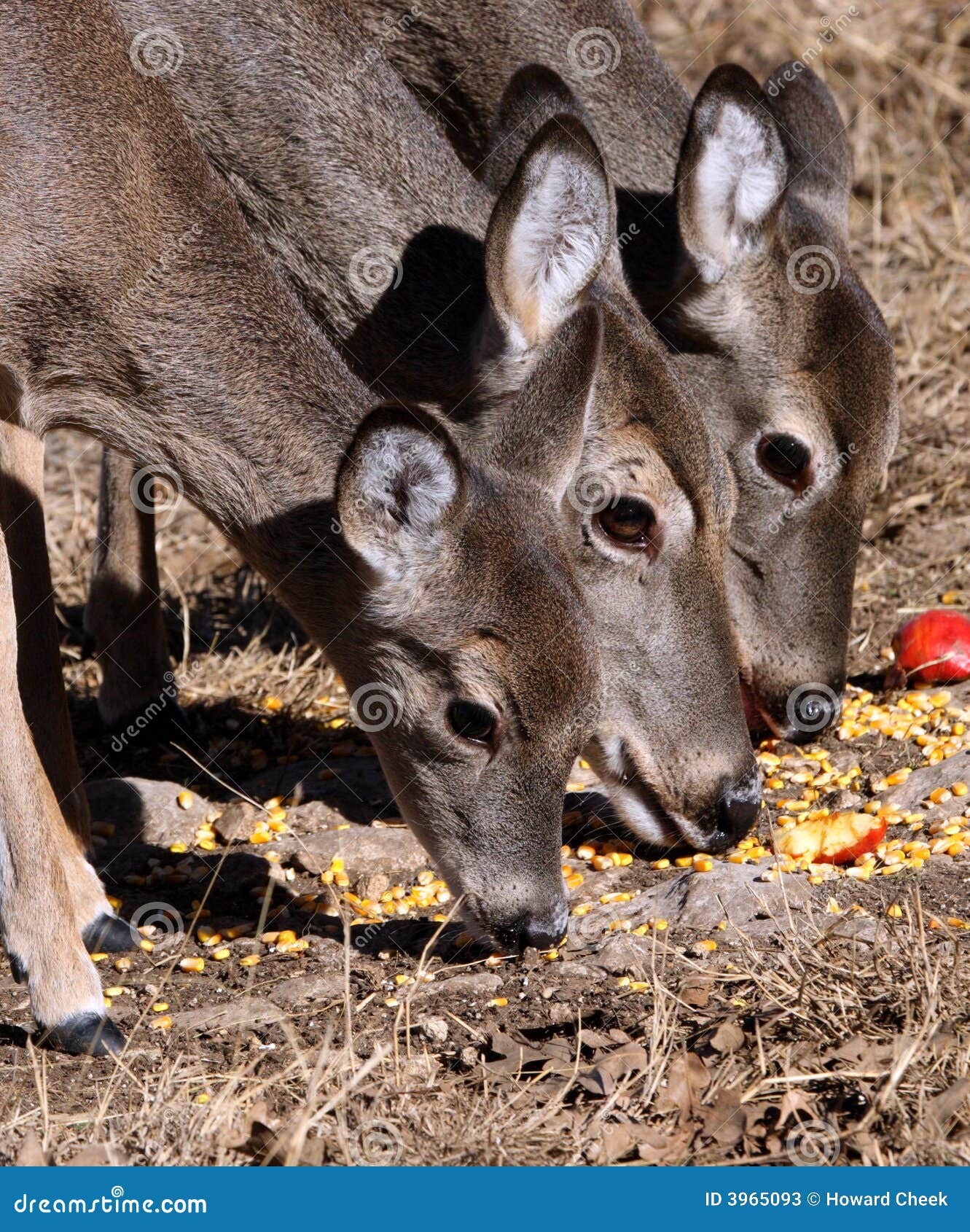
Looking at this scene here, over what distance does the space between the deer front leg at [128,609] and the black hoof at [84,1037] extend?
260 cm

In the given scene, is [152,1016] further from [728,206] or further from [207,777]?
[728,206]

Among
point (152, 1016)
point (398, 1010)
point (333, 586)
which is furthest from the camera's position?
point (333, 586)

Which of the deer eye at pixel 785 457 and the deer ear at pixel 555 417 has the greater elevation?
the deer ear at pixel 555 417

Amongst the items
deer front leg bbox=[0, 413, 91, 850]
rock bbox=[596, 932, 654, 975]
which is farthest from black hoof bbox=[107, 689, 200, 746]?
rock bbox=[596, 932, 654, 975]

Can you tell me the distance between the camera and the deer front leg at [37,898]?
16.2 ft

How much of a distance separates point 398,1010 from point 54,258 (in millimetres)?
2599

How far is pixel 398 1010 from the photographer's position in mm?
4746

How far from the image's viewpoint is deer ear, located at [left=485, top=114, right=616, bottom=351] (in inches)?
227

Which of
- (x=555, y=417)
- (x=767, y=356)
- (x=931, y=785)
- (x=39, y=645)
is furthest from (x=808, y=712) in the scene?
(x=39, y=645)

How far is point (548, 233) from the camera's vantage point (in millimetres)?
5930

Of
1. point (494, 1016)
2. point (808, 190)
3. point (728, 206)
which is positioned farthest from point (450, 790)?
point (808, 190)

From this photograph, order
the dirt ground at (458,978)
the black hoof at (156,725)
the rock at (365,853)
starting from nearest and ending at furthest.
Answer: the dirt ground at (458,978), the rock at (365,853), the black hoof at (156,725)

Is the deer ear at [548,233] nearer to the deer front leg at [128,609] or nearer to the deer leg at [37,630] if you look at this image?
the deer leg at [37,630]

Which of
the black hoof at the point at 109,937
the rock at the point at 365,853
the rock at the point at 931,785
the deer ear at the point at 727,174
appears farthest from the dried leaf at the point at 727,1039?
the deer ear at the point at 727,174
